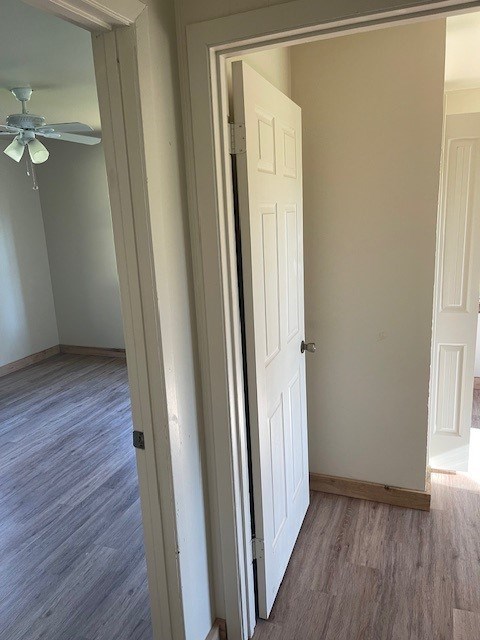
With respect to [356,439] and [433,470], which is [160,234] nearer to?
[356,439]

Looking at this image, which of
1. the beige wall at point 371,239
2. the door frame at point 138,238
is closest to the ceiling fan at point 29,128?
the beige wall at point 371,239

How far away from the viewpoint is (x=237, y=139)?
1.39 meters

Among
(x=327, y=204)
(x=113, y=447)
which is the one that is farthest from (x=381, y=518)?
(x=113, y=447)

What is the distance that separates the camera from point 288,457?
1979 mm

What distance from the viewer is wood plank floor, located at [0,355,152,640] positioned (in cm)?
184

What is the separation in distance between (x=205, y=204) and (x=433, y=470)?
2.18 m

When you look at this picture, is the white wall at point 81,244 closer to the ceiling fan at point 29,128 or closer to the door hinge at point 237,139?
the ceiling fan at point 29,128

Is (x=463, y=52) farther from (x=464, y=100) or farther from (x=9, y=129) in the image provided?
(x=9, y=129)

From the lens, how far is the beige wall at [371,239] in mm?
2008

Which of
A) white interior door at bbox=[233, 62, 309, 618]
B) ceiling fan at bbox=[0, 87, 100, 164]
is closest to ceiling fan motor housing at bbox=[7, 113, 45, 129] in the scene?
ceiling fan at bbox=[0, 87, 100, 164]

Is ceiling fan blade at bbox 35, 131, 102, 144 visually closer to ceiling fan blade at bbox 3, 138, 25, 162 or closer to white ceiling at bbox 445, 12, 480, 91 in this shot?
ceiling fan blade at bbox 3, 138, 25, 162

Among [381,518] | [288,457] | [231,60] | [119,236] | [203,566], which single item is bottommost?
[381,518]

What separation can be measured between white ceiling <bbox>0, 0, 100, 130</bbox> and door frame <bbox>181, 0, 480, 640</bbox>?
A: 99 cm

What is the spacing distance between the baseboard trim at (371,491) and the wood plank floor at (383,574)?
1.3 inches
